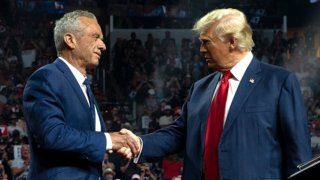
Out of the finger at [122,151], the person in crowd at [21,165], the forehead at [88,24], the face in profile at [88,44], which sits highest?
the forehead at [88,24]

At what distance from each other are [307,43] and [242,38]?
10.2m

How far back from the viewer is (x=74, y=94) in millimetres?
3117

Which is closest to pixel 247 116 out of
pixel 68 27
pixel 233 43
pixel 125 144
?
pixel 233 43

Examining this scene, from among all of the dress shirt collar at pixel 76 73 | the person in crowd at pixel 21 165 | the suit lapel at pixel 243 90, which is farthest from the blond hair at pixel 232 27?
the person in crowd at pixel 21 165

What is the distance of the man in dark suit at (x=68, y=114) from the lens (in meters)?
2.97

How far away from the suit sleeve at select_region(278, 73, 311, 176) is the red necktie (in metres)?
0.29

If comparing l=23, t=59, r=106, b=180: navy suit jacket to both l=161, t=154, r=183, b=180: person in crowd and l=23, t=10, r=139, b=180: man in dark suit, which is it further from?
l=161, t=154, r=183, b=180: person in crowd

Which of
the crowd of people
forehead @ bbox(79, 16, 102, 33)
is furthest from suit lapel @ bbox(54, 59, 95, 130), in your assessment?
the crowd of people

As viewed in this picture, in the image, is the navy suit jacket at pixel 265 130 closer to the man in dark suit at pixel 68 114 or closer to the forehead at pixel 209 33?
the forehead at pixel 209 33

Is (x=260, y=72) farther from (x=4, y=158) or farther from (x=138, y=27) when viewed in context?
(x=138, y=27)

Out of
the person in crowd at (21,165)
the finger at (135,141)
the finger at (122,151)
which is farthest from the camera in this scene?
the person in crowd at (21,165)

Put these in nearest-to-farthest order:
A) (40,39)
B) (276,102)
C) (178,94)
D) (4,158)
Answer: (276,102), (4,158), (178,94), (40,39)

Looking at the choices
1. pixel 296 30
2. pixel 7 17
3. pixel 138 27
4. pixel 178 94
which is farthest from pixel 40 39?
pixel 296 30

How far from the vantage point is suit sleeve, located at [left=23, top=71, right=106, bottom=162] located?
2947 millimetres
